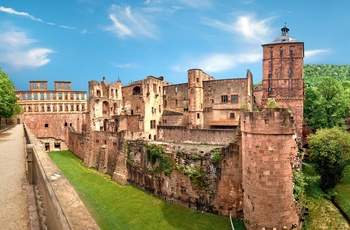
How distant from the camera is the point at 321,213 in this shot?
17.1 meters

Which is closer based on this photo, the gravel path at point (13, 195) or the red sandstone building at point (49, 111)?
the gravel path at point (13, 195)

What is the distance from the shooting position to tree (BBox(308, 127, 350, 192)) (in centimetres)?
1998

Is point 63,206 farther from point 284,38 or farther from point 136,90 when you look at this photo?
point 136,90

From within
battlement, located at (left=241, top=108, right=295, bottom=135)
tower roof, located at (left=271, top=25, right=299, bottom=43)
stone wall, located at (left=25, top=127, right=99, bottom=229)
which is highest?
tower roof, located at (left=271, top=25, right=299, bottom=43)

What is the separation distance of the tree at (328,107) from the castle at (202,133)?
2.12 m

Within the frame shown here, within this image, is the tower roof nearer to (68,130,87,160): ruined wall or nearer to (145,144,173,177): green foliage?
(145,144,173,177): green foliage

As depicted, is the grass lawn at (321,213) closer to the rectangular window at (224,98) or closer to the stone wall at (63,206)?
the stone wall at (63,206)

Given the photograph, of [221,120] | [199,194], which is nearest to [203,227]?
[199,194]

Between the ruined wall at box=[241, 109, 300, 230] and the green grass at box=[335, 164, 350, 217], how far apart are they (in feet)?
28.5

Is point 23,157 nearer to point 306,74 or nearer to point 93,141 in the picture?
point 93,141

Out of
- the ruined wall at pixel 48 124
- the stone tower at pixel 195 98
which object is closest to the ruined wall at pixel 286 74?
the stone tower at pixel 195 98

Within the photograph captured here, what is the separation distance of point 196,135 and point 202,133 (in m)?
0.96

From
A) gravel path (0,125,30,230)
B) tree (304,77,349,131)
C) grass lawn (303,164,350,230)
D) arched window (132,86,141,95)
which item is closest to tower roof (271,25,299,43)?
tree (304,77,349,131)

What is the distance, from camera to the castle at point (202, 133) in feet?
41.9
